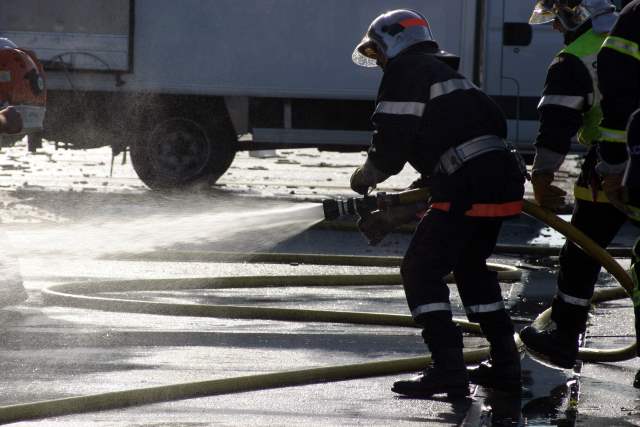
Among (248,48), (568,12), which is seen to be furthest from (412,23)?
(248,48)

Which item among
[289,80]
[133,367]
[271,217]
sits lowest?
[133,367]

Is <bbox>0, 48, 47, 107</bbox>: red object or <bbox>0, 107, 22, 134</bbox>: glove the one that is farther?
<bbox>0, 48, 47, 107</bbox>: red object

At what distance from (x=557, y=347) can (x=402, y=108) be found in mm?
1348

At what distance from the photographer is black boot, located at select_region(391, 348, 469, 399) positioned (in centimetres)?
547

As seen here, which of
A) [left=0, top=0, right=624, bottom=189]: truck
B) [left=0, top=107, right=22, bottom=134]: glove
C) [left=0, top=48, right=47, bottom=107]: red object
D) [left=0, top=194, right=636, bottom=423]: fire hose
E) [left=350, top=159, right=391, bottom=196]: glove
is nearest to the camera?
[left=0, top=194, right=636, bottom=423]: fire hose

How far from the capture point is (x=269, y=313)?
707 centimetres

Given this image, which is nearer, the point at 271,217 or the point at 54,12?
the point at 271,217

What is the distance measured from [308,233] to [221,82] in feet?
11.8

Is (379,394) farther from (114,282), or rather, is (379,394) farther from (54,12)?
(54,12)

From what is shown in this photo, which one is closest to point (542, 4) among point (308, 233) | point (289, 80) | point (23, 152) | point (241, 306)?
point (241, 306)

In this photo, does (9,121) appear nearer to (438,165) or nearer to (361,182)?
(361,182)

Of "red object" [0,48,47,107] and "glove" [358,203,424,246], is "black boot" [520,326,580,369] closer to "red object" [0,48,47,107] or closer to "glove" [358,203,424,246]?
"glove" [358,203,424,246]

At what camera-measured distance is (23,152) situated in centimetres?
1981

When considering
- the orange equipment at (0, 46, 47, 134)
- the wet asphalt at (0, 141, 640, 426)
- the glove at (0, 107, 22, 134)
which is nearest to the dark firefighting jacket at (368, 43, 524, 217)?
the wet asphalt at (0, 141, 640, 426)
